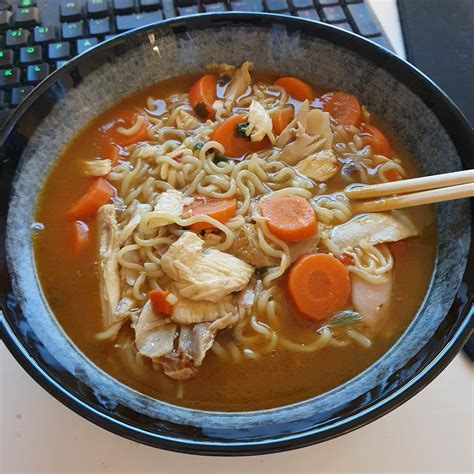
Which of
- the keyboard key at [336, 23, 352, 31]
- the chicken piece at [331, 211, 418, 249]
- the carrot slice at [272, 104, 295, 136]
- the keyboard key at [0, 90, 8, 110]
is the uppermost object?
the keyboard key at [336, 23, 352, 31]

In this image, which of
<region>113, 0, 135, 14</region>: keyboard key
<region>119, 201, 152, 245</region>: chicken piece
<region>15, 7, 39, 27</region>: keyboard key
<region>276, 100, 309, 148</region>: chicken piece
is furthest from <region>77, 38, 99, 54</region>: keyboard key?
<region>276, 100, 309, 148</region>: chicken piece

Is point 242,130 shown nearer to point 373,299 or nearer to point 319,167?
point 319,167

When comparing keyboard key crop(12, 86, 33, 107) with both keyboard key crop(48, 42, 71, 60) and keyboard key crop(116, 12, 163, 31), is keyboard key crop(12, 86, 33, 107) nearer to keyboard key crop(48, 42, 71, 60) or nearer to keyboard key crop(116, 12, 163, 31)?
keyboard key crop(48, 42, 71, 60)

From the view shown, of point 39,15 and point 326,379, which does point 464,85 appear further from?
point 39,15

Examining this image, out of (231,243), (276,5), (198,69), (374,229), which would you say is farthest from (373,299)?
(276,5)

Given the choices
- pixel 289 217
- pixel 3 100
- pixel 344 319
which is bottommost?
pixel 344 319

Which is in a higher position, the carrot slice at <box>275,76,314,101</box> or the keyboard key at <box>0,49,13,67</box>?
the keyboard key at <box>0,49,13,67</box>

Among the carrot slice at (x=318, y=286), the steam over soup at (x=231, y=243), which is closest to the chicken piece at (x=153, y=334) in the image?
the steam over soup at (x=231, y=243)

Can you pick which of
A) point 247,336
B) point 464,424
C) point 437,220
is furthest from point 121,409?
point 437,220
